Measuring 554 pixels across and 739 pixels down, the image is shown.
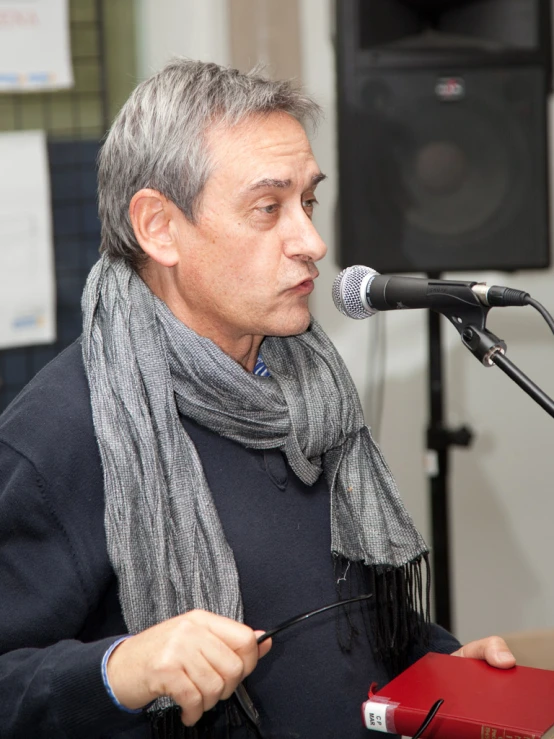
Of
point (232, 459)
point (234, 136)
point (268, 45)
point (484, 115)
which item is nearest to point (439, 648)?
point (232, 459)

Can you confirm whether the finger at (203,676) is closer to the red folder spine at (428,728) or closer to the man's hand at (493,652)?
the red folder spine at (428,728)

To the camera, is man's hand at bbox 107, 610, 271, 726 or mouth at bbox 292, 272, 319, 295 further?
mouth at bbox 292, 272, 319, 295

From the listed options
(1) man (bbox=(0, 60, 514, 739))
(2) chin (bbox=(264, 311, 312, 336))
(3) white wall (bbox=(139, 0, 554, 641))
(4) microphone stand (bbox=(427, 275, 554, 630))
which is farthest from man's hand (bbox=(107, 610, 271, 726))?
(3) white wall (bbox=(139, 0, 554, 641))

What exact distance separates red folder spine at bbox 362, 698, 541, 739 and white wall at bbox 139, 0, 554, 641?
69.7 inches

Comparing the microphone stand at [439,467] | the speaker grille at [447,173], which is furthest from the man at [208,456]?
the microphone stand at [439,467]

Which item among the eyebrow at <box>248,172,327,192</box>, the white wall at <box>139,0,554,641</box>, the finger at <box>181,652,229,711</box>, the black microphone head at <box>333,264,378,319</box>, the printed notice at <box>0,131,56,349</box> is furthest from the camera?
the white wall at <box>139,0,554,641</box>

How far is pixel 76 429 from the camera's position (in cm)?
114

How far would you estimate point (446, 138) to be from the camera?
6.88 ft

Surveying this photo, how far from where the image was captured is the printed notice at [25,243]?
2.38 metres

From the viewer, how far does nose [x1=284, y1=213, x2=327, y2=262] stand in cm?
122

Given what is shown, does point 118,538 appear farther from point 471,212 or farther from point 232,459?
point 471,212

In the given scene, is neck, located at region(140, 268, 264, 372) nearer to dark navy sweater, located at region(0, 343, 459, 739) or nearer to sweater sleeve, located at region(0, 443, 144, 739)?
dark navy sweater, located at region(0, 343, 459, 739)

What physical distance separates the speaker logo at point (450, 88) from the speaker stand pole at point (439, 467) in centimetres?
42

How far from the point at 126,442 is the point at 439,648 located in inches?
22.0
